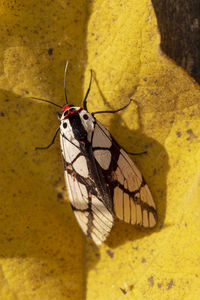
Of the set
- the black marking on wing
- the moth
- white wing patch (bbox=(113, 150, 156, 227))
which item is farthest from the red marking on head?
white wing patch (bbox=(113, 150, 156, 227))

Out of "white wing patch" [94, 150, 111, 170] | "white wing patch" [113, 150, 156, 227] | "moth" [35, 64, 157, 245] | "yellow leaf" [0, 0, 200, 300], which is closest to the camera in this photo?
"yellow leaf" [0, 0, 200, 300]

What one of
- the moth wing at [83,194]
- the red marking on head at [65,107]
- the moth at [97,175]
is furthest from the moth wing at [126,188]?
the red marking on head at [65,107]

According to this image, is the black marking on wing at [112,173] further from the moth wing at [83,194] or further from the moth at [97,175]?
the moth wing at [83,194]

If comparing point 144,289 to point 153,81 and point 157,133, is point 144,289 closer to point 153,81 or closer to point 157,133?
point 157,133

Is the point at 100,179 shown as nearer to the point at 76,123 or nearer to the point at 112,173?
the point at 112,173

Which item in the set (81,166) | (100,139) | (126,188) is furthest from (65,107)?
(126,188)

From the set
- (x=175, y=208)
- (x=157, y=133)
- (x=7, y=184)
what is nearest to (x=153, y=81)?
(x=157, y=133)

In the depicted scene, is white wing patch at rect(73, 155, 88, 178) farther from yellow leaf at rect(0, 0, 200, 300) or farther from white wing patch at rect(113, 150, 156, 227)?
white wing patch at rect(113, 150, 156, 227)
